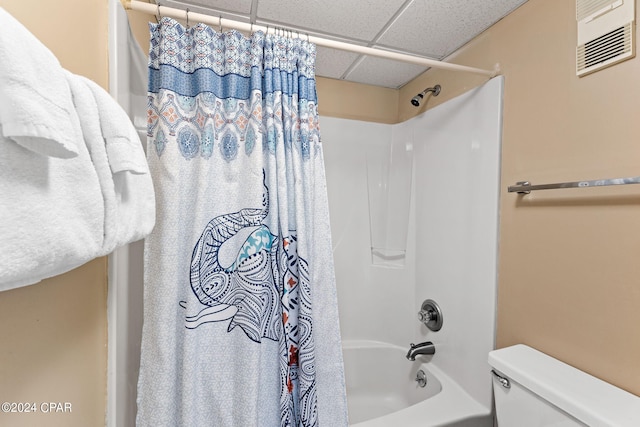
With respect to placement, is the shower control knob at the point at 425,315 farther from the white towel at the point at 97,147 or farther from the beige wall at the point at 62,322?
the white towel at the point at 97,147

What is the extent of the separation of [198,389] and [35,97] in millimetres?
843

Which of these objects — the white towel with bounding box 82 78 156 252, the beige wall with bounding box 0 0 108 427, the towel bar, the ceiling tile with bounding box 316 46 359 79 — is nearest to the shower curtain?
the beige wall with bounding box 0 0 108 427

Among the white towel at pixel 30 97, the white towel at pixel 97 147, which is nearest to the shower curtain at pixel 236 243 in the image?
the white towel at pixel 97 147

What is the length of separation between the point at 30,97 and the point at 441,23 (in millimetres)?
1465

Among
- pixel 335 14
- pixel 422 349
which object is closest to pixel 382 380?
pixel 422 349

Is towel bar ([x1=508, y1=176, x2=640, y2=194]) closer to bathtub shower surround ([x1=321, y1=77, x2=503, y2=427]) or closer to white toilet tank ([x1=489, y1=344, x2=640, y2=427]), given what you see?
bathtub shower surround ([x1=321, y1=77, x2=503, y2=427])

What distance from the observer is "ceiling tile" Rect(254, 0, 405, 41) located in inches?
44.8

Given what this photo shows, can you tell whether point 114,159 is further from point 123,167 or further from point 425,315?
point 425,315

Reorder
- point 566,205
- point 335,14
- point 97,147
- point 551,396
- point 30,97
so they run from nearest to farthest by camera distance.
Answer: point 30,97, point 97,147, point 551,396, point 566,205, point 335,14

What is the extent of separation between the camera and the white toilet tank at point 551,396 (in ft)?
2.39

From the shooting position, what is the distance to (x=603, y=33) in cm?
88

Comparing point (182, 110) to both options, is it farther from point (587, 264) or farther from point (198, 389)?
point (587, 264)

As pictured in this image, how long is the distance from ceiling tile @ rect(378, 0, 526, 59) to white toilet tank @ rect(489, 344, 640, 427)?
4.50 feet

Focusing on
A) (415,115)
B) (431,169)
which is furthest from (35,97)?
(415,115)
